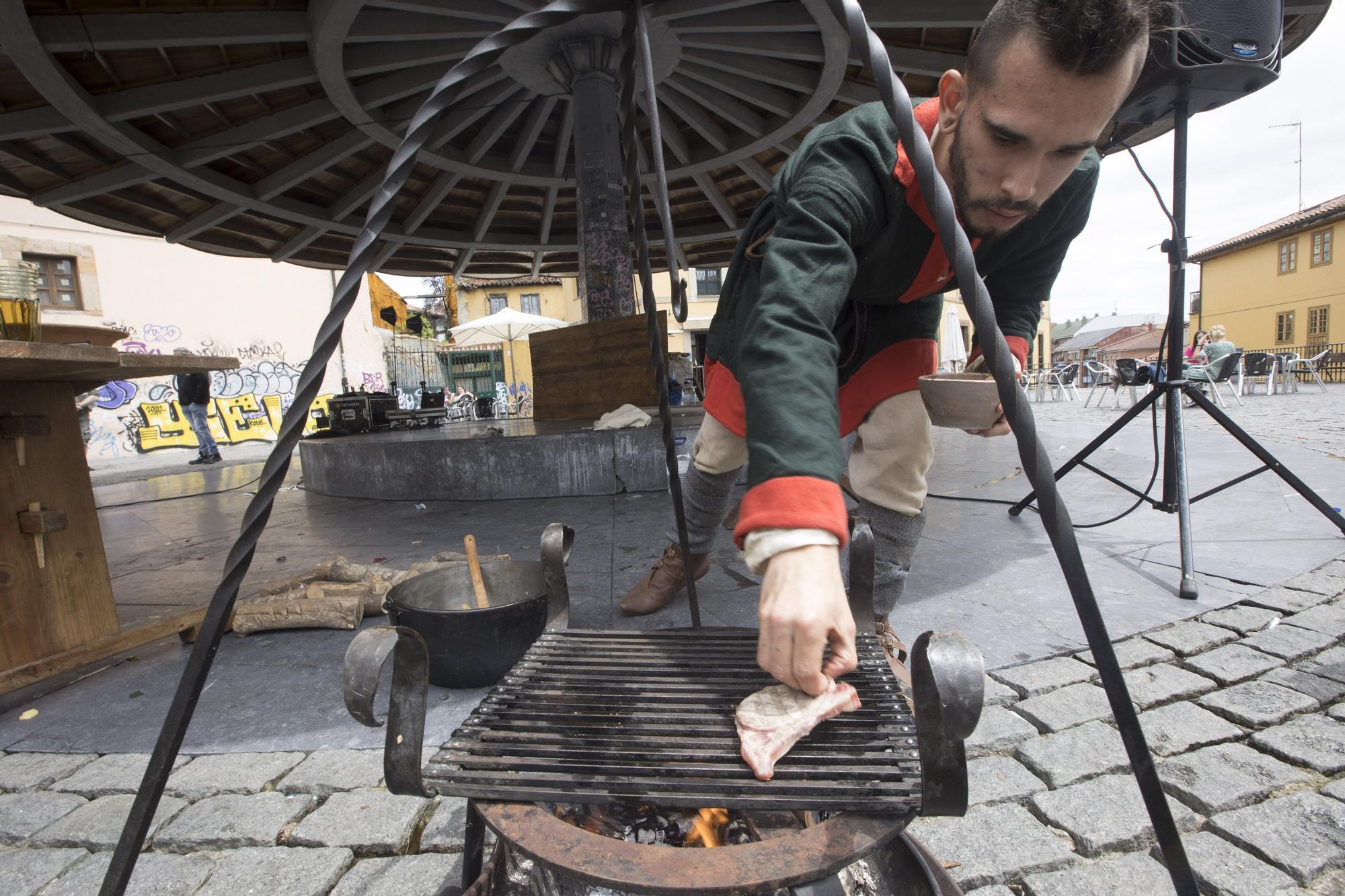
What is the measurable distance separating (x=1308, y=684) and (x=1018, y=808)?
112 centimetres

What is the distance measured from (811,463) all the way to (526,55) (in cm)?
642

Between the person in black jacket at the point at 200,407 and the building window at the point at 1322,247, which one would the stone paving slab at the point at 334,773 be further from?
the building window at the point at 1322,247

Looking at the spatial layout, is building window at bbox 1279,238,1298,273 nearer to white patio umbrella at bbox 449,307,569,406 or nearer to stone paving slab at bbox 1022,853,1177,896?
white patio umbrella at bbox 449,307,569,406

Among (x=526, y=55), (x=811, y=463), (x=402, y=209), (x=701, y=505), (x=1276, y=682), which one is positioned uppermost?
(x=526, y=55)

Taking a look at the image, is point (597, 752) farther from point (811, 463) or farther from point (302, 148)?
point (302, 148)

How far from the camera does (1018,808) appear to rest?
4.33 ft

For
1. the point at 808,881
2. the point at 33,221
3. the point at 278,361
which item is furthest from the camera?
the point at 278,361

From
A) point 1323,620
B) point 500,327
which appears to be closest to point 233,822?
point 1323,620

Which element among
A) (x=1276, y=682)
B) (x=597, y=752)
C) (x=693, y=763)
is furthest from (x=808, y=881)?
(x=1276, y=682)

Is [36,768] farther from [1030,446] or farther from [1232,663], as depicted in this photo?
[1232,663]

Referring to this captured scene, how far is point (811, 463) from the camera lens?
2.75 ft

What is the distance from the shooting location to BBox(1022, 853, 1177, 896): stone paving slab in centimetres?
111

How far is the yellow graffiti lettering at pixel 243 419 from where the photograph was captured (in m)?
15.6

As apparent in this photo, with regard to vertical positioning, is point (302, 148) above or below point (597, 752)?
above
